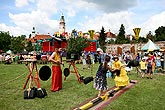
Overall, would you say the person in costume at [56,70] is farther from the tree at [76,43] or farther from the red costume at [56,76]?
the tree at [76,43]

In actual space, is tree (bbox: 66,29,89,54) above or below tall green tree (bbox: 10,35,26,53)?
below

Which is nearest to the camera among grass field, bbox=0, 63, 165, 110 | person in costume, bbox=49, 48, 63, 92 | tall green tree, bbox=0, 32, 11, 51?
grass field, bbox=0, 63, 165, 110

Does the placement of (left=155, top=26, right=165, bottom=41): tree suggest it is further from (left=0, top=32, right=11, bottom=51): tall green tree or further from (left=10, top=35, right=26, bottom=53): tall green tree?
(left=0, top=32, right=11, bottom=51): tall green tree

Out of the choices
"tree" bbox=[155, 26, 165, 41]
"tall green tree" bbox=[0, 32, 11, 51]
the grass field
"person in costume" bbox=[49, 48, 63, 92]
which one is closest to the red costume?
"person in costume" bbox=[49, 48, 63, 92]

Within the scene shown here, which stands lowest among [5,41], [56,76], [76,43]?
[56,76]

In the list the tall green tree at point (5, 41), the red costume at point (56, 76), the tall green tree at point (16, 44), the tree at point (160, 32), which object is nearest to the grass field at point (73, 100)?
the red costume at point (56, 76)

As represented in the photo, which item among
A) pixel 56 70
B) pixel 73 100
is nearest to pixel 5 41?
pixel 56 70

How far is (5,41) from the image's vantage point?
71.9 meters

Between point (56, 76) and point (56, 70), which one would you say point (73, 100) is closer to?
point (56, 76)

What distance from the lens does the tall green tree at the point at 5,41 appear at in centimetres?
7053

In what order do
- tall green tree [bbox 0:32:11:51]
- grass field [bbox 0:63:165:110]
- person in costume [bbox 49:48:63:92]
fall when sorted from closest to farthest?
grass field [bbox 0:63:165:110], person in costume [bbox 49:48:63:92], tall green tree [bbox 0:32:11:51]

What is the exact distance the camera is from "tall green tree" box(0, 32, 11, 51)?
70.5 metres

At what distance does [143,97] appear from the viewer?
8.77m

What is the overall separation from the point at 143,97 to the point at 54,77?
3917 millimetres
